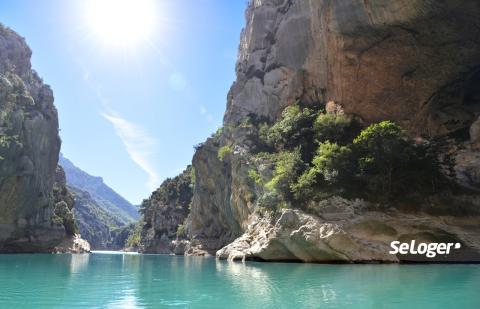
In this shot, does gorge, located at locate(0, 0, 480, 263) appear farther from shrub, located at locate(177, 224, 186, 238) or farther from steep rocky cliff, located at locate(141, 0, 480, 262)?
shrub, located at locate(177, 224, 186, 238)

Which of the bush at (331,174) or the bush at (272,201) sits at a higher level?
the bush at (331,174)

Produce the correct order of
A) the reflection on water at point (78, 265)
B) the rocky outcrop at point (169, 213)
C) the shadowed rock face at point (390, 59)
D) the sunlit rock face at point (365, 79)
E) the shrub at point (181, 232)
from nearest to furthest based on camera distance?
the reflection on water at point (78, 265), the sunlit rock face at point (365, 79), the shadowed rock face at point (390, 59), the shrub at point (181, 232), the rocky outcrop at point (169, 213)

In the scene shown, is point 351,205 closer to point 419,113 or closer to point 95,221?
point 419,113

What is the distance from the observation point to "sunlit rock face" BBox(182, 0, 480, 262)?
99.8 ft

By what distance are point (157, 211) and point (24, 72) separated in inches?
1513

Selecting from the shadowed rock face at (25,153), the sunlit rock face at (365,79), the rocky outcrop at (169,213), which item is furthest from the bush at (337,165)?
the rocky outcrop at (169,213)

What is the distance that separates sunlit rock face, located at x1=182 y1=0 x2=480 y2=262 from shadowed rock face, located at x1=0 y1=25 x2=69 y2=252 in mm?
31878

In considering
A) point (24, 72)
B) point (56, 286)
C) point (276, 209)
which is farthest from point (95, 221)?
point (56, 286)

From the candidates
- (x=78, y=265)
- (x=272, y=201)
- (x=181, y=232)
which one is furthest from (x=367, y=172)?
(x=181, y=232)

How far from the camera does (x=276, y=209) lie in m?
33.1

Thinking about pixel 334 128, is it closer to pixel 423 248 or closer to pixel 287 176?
pixel 287 176

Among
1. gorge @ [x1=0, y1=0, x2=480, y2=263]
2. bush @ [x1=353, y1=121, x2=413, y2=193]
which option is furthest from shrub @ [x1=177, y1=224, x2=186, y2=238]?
bush @ [x1=353, y1=121, x2=413, y2=193]

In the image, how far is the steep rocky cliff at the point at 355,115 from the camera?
1107 inches

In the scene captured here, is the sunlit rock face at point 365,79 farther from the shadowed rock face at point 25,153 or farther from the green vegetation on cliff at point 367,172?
the shadowed rock face at point 25,153
